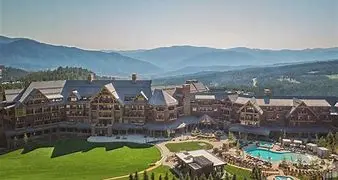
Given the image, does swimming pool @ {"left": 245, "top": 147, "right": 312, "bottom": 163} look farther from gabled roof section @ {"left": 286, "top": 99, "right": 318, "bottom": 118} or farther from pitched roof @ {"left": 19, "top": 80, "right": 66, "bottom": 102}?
pitched roof @ {"left": 19, "top": 80, "right": 66, "bottom": 102}

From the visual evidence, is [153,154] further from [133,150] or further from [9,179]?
[9,179]

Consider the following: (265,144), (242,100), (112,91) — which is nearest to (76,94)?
(112,91)

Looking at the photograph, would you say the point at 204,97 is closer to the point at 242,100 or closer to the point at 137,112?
the point at 242,100

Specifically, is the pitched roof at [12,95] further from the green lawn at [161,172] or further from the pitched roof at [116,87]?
the green lawn at [161,172]

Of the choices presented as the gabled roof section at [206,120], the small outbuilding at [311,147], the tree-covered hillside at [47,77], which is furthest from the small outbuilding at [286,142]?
the tree-covered hillside at [47,77]

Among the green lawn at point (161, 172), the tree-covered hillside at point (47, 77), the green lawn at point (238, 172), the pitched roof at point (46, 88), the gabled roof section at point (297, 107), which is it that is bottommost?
the green lawn at point (238, 172)

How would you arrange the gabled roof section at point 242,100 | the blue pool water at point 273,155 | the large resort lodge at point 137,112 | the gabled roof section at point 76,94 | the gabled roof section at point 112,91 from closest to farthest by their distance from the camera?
A: the blue pool water at point 273,155 → the large resort lodge at point 137,112 → the gabled roof section at point 112,91 → the gabled roof section at point 242,100 → the gabled roof section at point 76,94
